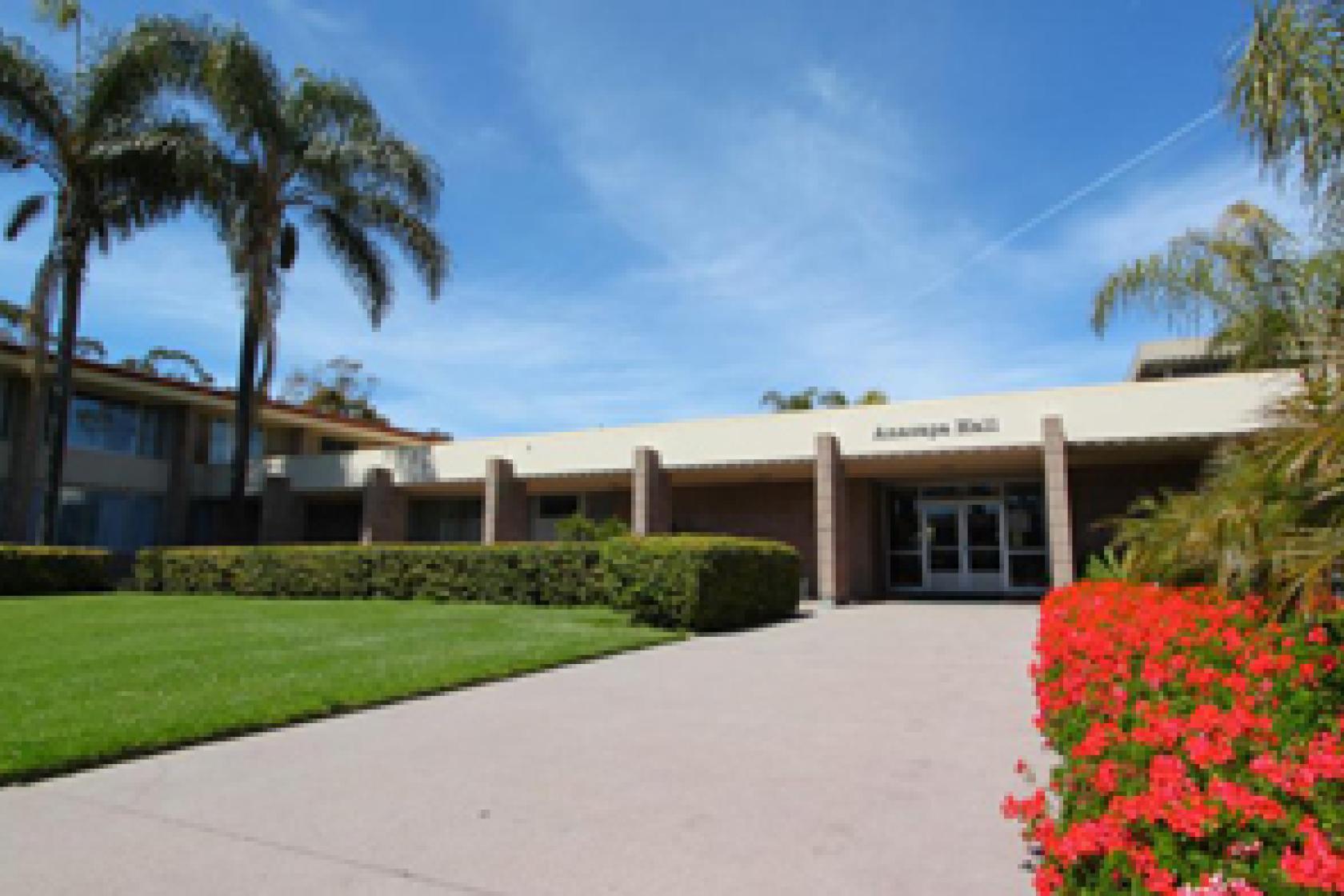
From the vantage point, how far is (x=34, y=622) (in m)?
12.9

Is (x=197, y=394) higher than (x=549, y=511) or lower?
higher

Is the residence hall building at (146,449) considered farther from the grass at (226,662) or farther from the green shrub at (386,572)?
the grass at (226,662)

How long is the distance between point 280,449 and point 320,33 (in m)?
21.2

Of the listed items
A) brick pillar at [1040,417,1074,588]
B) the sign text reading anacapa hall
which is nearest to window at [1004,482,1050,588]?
brick pillar at [1040,417,1074,588]

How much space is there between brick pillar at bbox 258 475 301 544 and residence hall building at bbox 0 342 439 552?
1014 mm

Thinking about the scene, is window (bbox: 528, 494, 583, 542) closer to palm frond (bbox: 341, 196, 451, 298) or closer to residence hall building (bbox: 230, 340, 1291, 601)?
residence hall building (bbox: 230, 340, 1291, 601)

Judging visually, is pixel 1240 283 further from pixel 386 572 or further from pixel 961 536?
pixel 386 572

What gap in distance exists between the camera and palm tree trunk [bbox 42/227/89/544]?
68.2 feet

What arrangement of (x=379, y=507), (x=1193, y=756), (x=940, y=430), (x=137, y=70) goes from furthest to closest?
(x=379, y=507) < (x=137, y=70) < (x=940, y=430) < (x=1193, y=756)

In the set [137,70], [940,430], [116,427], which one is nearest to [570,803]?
[940,430]

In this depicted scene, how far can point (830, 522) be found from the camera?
18.7 metres

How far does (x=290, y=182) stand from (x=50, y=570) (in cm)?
1152

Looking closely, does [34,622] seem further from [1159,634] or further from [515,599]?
[1159,634]

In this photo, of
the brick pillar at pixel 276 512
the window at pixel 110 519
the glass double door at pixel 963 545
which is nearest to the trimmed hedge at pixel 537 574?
the brick pillar at pixel 276 512
